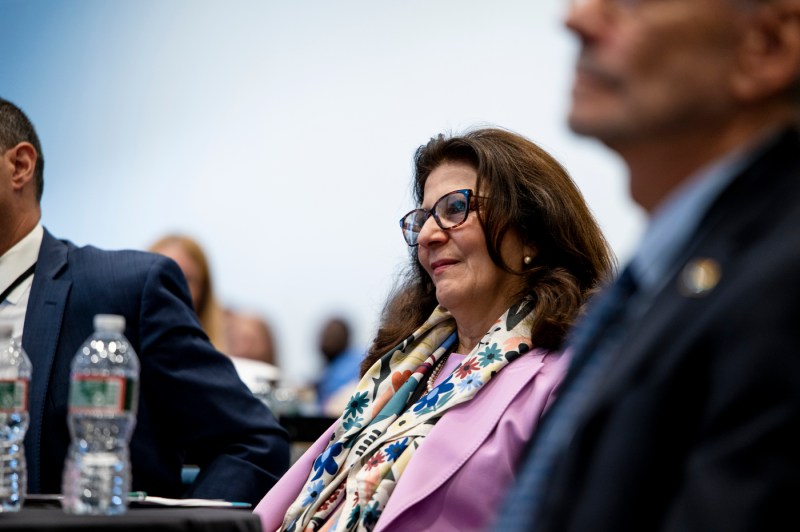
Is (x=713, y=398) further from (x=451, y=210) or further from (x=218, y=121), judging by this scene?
(x=218, y=121)

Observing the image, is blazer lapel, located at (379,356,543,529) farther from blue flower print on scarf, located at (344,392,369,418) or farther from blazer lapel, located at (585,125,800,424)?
blazer lapel, located at (585,125,800,424)

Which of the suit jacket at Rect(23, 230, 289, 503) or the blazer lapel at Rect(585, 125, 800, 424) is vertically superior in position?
the blazer lapel at Rect(585, 125, 800, 424)

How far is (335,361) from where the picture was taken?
8.59m

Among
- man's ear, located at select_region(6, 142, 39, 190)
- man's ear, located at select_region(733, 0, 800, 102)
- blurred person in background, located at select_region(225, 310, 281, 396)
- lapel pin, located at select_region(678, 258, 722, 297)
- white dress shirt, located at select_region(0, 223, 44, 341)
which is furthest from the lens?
blurred person in background, located at select_region(225, 310, 281, 396)

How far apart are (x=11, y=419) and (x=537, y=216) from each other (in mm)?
1349

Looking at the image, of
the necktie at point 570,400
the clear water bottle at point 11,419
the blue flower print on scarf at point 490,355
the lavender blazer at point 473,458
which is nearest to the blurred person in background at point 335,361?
the blue flower print on scarf at point 490,355

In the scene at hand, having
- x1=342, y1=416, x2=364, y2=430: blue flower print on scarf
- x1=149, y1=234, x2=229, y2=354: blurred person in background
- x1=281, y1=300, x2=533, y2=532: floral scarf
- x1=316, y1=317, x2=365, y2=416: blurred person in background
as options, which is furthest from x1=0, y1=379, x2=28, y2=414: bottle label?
x1=316, y1=317, x2=365, y2=416: blurred person in background

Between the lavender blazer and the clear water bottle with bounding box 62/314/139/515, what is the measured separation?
606 mm

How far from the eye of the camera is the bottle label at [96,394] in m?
1.87

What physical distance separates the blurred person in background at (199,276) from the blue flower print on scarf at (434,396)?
2582mm

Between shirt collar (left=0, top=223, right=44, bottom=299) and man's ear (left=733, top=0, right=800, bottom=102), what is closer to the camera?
man's ear (left=733, top=0, right=800, bottom=102)

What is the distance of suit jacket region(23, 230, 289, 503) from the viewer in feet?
9.61

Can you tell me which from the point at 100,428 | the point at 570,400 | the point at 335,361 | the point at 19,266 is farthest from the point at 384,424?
the point at 335,361

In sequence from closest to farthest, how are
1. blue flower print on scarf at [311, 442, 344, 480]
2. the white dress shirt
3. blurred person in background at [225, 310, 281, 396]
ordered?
1. blue flower print on scarf at [311, 442, 344, 480]
2. the white dress shirt
3. blurred person in background at [225, 310, 281, 396]
